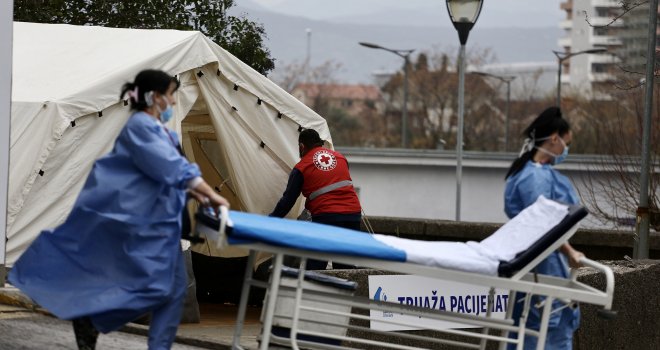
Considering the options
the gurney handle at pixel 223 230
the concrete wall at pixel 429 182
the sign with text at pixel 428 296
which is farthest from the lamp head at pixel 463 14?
the concrete wall at pixel 429 182

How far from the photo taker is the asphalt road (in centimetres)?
883

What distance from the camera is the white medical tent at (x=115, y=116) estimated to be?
11.2 metres

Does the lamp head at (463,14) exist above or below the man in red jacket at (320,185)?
above

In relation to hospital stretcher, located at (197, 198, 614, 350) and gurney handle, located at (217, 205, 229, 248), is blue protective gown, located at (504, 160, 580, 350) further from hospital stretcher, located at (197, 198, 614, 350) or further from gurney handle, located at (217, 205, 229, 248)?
gurney handle, located at (217, 205, 229, 248)

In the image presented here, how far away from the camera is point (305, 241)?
6.43 m

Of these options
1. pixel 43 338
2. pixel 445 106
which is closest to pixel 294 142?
pixel 43 338

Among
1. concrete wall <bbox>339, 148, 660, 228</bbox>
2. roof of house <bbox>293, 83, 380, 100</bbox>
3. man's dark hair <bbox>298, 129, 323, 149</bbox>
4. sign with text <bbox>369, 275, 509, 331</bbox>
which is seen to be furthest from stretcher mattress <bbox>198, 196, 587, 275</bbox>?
roof of house <bbox>293, 83, 380, 100</bbox>

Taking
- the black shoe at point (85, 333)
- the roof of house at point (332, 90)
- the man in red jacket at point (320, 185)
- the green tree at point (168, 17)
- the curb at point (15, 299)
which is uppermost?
the green tree at point (168, 17)

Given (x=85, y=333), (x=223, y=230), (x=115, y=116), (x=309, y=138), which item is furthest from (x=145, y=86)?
(x=309, y=138)

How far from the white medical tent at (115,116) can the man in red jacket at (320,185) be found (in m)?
0.63

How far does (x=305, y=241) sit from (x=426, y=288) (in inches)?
156

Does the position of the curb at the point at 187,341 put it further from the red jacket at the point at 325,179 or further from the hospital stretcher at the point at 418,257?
the hospital stretcher at the point at 418,257

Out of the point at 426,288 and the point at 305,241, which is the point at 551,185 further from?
the point at 426,288

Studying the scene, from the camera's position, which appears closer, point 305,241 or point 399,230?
point 305,241
